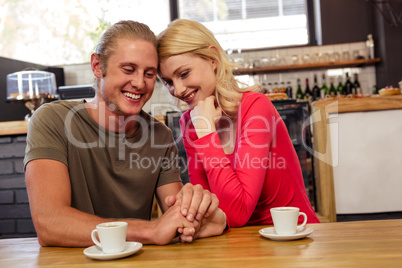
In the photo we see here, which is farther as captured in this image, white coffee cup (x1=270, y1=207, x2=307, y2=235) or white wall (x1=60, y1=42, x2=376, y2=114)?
white wall (x1=60, y1=42, x2=376, y2=114)

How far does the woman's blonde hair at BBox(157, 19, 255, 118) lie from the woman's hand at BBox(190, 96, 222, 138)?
0.05 m

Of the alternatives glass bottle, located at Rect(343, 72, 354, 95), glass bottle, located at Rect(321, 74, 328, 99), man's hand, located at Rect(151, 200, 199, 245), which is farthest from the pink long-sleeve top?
glass bottle, located at Rect(343, 72, 354, 95)

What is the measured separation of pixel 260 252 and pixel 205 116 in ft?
2.42

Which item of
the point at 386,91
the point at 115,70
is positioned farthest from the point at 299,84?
the point at 115,70

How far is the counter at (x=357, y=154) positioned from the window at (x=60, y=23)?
3431mm

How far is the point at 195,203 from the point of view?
1086 millimetres

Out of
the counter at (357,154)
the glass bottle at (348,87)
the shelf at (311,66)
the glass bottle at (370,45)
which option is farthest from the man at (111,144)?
the glass bottle at (370,45)

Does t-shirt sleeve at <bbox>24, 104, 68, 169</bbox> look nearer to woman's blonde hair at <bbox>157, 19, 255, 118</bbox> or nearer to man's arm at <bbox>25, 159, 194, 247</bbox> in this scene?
man's arm at <bbox>25, 159, 194, 247</bbox>

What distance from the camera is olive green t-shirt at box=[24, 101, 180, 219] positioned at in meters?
1.40

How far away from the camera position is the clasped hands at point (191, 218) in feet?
3.35

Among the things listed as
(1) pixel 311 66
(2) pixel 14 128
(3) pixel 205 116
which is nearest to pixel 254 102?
(3) pixel 205 116

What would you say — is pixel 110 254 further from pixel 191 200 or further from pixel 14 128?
pixel 14 128

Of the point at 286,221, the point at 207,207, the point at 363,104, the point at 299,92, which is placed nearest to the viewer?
the point at 286,221

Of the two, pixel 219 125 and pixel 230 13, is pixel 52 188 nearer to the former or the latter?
pixel 219 125
